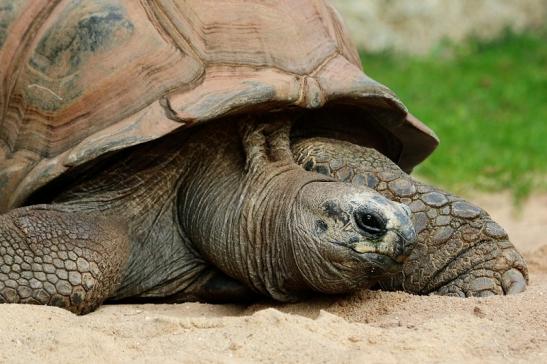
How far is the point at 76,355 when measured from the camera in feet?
9.92

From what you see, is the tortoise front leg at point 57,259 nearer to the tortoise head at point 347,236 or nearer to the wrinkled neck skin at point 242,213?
the wrinkled neck skin at point 242,213

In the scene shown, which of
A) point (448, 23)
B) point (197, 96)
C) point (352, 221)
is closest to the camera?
point (352, 221)

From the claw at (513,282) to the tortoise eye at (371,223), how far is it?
66 centimetres

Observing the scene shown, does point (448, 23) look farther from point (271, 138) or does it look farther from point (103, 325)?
point (103, 325)

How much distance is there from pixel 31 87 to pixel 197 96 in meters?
0.79

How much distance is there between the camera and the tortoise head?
3.68m

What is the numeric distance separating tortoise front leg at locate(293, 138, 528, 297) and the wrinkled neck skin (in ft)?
0.94

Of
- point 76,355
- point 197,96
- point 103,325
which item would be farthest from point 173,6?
point 76,355

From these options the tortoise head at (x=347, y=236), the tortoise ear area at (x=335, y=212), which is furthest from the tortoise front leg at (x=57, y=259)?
the tortoise ear area at (x=335, y=212)

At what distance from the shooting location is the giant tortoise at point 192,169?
156 inches

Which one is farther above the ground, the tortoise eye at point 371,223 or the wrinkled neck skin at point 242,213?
the tortoise eye at point 371,223

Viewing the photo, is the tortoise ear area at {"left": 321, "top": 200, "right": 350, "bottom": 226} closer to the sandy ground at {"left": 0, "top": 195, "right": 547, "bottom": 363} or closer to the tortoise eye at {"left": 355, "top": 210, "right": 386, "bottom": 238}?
the tortoise eye at {"left": 355, "top": 210, "right": 386, "bottom": 238}

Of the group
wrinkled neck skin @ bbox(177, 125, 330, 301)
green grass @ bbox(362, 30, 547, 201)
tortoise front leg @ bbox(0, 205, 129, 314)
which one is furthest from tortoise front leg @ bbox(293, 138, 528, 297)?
green grass @ bbox(362, 30, 547, 201)

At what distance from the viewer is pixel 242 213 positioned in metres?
4.12
